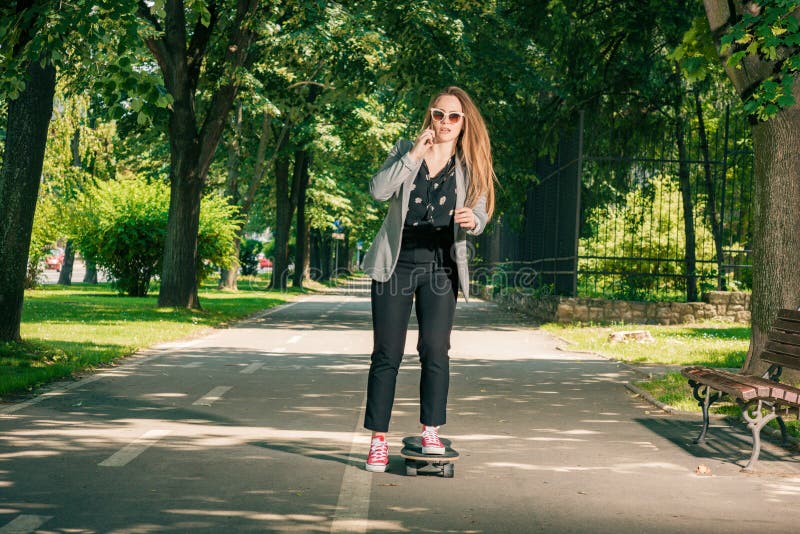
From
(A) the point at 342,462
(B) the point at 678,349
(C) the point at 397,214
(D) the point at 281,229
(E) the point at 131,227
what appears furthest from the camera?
(D) the point at 281,229

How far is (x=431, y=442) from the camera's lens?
6215mm

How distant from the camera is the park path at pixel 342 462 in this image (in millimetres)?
5176

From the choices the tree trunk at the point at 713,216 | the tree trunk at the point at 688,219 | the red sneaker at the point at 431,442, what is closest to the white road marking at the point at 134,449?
the red sneaker at the point at 431,442

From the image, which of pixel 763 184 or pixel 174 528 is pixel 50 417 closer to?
pixel 174 528

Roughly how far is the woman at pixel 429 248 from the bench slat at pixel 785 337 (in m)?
2.85

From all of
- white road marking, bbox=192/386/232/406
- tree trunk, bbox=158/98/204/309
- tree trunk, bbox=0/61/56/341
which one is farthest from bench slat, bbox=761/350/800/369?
tree trunk, bbox=158/98/204/309

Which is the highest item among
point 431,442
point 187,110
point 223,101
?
point 223,101

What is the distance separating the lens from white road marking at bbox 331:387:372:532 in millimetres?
5035

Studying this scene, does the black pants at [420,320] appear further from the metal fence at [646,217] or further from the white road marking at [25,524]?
the metal fence at [646,217]

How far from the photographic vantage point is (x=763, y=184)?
9.69 metres

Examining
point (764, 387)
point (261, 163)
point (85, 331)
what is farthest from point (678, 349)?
point (261, 163)

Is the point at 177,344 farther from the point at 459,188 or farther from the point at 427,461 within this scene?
the point at 459,188

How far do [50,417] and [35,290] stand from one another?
87.1 ft

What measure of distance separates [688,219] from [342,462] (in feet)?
57.8
